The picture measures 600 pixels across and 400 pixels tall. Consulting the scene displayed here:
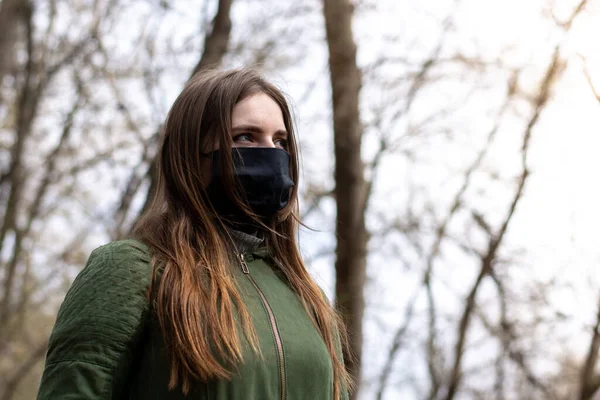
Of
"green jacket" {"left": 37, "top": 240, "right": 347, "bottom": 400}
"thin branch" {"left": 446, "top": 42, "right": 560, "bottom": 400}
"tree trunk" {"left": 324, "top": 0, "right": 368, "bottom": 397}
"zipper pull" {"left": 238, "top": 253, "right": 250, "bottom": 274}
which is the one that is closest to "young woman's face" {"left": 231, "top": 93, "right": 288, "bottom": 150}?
"zipper pull" {"left": 238, "top": 253, "right": 250, "bottom": 274}

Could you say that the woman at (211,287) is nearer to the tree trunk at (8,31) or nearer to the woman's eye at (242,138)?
the woman's eye at (242,138)

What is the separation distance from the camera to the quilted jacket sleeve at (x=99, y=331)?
1.97 m

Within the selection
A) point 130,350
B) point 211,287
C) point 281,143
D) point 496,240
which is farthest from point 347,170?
point 130,350

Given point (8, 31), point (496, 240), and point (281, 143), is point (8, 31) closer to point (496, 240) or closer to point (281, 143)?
point (496, 240)

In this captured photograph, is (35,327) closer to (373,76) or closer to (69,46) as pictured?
(69,46)

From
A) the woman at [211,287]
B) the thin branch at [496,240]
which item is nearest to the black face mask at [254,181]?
the woman at [211,287]

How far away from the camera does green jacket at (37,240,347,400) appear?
199 cm

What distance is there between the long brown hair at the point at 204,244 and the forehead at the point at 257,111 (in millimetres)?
21

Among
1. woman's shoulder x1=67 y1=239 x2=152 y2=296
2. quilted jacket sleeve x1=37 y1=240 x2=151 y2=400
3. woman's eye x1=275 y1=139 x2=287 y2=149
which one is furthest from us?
woman's eye x1=275 y1=139 x2=287 y2=149

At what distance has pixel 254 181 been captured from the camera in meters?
2.43

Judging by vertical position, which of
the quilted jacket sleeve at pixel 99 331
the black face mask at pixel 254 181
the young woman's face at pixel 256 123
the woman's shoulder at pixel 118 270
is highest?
the young woman's face at pixel 256 123

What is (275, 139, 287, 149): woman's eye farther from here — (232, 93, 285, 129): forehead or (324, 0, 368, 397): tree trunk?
(324, 0, 368, 397): tree trunk

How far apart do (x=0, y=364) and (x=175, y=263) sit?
17.8 m

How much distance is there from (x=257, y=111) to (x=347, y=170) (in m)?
4.44
